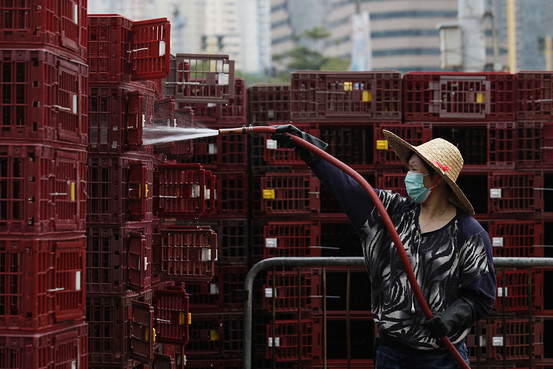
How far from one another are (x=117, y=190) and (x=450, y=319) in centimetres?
307

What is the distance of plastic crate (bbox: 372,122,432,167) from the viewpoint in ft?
27.5

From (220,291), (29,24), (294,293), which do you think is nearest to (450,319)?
(29,24)

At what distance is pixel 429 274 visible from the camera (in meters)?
4.33

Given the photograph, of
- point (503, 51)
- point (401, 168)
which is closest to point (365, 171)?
point (401, 168)

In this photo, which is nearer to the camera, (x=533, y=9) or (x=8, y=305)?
(x=8, y=305)

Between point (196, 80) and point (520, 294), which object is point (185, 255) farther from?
point (520, 294)

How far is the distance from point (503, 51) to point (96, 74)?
95925mm

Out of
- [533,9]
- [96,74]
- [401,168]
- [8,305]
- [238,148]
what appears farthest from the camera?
[533,9]

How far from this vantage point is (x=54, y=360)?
14.7ft

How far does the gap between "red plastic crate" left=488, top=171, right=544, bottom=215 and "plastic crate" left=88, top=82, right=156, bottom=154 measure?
4.21 metres

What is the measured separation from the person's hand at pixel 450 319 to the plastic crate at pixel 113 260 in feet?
9.03

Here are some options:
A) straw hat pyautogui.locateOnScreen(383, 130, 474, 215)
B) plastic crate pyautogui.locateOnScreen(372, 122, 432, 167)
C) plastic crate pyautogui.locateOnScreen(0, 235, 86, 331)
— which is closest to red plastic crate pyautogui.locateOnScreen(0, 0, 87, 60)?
plastic crate pyautogui.locateOnScreen(0, 235, 86, 331)

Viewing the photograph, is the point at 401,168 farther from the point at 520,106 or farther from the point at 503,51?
the point at 503,51

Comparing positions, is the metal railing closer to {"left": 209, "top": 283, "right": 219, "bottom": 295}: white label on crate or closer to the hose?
Result: the hose
